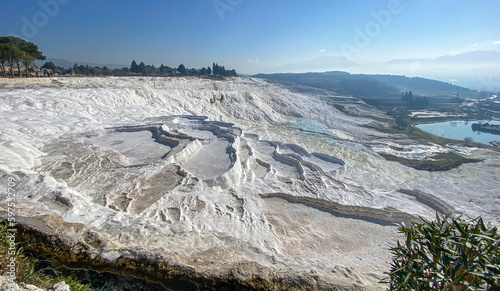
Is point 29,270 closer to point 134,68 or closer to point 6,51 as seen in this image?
point 6,51

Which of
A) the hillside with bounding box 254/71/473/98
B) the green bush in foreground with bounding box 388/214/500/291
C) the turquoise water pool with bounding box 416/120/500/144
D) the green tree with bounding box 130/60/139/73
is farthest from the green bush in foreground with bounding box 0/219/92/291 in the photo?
the hillside with bounding box 254/71/473/98

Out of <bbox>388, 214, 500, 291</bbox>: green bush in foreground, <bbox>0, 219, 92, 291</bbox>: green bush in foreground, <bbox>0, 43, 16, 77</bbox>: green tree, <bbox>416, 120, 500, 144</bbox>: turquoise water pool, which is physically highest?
<bbox>0, 43, 16, 77</bbox>: green tree

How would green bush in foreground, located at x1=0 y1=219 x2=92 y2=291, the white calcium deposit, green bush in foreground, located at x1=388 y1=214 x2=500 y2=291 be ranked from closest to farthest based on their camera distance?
green bush in foreground, located at x1=388 y1=214 x2=500 y2=291, green bush in foreground, located at x1=0 y1=219 x2=92 y2=291, the white calcium deposit

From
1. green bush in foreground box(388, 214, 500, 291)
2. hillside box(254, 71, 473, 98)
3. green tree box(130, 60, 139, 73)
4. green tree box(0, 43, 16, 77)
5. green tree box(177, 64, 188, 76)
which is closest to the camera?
green bush in foreground box(388, 214, 500, 291)

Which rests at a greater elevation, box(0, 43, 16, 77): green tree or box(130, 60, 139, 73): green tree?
box(130, 60, 139, 73): green tree

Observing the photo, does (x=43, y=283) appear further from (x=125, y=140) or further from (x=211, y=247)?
(x=125, y=140)

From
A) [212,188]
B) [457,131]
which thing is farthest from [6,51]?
[457,131]

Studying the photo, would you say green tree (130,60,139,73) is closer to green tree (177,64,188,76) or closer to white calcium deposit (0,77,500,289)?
green tree (177,64,188,76)

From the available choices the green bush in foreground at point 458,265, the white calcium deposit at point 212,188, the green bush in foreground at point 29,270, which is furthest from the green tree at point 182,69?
the green bush in foreground at point 458,265

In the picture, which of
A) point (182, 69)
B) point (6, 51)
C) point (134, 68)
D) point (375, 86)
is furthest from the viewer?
point (375, 86)
